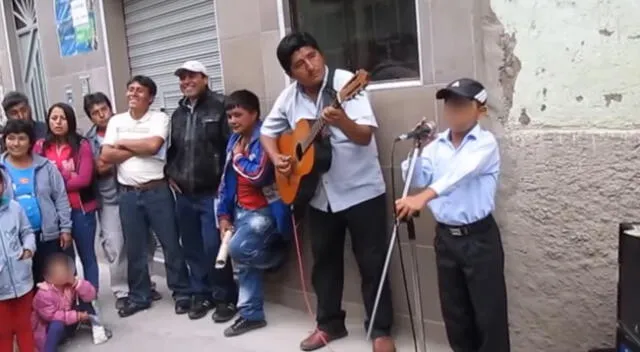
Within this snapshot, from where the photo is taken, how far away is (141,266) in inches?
211

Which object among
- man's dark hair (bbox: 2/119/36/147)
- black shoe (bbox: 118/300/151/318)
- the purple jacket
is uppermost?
man's dark hair (bbox: 2/119/36/147)

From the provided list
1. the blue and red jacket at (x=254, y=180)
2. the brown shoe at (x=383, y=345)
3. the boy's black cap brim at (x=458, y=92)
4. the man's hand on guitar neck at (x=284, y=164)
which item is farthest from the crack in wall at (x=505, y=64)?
the blue and red jacket at (x=254, y=180)

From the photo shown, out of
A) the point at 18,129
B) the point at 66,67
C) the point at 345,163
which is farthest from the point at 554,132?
the point at 66,67

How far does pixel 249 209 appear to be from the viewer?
183 inches

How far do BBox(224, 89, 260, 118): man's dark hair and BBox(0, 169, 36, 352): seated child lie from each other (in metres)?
1.39

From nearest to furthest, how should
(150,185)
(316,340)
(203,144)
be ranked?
(316,340) < (203,144) < (150,185)

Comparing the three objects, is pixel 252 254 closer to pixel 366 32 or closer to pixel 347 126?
pixel 347 126

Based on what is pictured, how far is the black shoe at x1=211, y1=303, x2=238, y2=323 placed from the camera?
16.5 ft

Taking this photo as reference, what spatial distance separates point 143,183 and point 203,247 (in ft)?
2.01

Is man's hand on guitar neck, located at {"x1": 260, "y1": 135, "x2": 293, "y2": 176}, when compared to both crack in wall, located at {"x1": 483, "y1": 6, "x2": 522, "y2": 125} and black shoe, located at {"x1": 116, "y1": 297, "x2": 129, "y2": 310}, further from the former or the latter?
black shoe, located at {"x1": 116, "y1": 297, "x2": 129, "y2": 310}

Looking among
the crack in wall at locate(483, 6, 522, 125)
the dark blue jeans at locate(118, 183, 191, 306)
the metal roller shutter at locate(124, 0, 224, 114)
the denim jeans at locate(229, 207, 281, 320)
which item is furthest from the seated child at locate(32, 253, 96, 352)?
the crack in wall at locate(483, 6, 522, 125)

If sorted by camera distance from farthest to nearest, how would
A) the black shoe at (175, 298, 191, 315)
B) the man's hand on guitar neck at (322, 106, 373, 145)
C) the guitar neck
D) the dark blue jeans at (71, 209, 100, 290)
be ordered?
the black shoe at (175, 298, 191, 315), the dark blue jeans at (71, 209, 100, 290), the guitar neck, the man's hand on guitar neck at (322, 106, 373, 145)

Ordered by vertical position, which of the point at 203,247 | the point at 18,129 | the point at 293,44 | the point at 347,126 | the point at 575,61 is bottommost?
the point at 203,247

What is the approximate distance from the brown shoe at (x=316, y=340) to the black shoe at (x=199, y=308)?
107 centimetres
